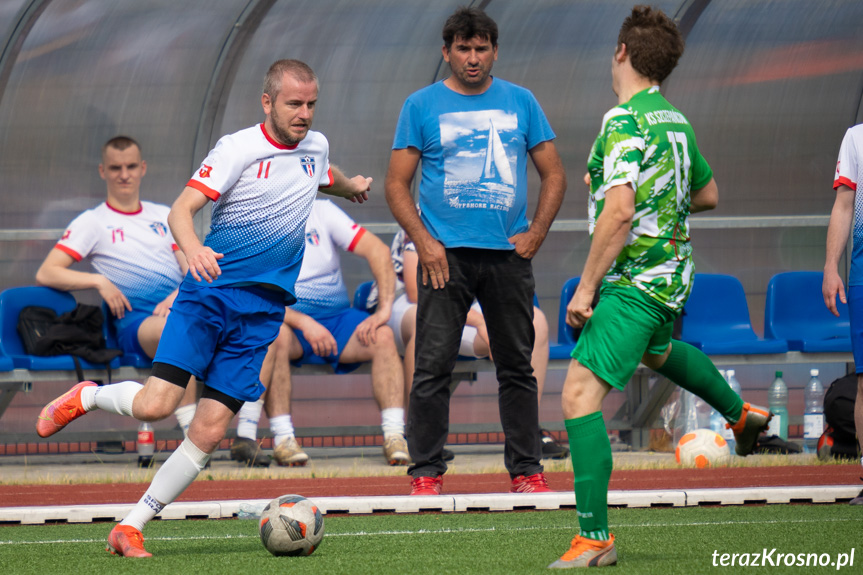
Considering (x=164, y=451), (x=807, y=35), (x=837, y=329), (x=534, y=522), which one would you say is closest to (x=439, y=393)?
(x=534, y=522)

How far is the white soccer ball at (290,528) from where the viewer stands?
4383mm

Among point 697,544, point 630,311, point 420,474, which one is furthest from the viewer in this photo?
point 420,474

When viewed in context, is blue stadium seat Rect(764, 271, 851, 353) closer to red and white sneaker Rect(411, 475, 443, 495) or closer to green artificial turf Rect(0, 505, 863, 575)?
green artificial turf Rect(0, 505, 863, 575)

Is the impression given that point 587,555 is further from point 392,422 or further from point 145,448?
point 145,448

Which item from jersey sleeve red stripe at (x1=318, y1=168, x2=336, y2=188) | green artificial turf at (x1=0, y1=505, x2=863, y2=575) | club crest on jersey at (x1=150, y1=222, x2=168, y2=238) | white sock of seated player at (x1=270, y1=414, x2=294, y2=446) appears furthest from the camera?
club crest on jersey at (x1=150, y1=222, x2=168, y2=238)

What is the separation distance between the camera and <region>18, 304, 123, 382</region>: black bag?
808 centimetres

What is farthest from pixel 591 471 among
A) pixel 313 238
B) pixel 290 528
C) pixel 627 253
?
pixel 313 238

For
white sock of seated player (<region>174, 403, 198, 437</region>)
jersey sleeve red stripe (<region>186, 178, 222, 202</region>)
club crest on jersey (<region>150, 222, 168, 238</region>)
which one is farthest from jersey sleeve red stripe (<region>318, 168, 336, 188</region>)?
club crest on jersey (<region>150, 222, 168, 238</region>)

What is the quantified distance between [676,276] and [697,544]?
105cm

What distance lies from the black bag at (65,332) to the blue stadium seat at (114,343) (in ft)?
0.30

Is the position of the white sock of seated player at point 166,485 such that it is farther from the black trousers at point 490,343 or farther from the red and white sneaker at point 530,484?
the red and white sneaker at point 530,484

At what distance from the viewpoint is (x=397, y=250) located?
28.2 ft

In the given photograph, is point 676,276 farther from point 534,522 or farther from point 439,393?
point 439,393

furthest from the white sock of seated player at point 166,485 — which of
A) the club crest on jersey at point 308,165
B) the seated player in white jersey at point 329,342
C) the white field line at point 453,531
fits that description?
the seated player in white jersey at point 329,342
